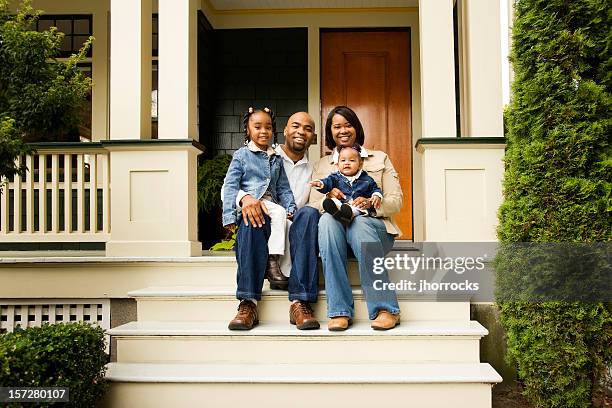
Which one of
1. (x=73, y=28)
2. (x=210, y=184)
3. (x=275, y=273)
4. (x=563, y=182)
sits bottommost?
(x=275, y=273)

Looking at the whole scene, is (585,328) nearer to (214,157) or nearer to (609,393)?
(609,393)

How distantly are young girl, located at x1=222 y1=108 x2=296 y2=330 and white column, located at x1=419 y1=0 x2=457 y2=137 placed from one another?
1.00 metres

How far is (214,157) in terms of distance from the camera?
5.63 m

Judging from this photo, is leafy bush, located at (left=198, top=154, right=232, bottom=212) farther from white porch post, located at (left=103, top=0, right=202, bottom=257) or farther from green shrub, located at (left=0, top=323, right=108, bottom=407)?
green shrub, located at (left=0, top=323, right=108, bottom=407)

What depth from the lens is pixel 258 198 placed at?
10.1 ft

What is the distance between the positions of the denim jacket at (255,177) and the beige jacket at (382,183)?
181 mm

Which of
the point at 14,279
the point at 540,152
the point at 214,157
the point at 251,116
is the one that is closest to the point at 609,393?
the point at 540,152

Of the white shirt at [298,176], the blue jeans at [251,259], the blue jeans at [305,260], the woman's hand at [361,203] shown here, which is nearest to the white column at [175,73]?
the white shirt at [298,176]

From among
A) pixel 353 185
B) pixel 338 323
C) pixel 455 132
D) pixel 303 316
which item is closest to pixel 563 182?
pixel 455 132

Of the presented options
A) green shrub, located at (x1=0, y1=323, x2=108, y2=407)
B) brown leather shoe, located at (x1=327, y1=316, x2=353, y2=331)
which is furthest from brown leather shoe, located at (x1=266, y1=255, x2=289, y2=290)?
green shrub, located at (x1=0, y1=323, x2=108, y2=407)

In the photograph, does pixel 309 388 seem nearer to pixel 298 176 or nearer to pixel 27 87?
pixel 298 176

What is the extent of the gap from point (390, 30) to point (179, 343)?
4.16 meters

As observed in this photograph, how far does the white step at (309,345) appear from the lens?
110 inches

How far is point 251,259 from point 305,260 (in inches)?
10.6
